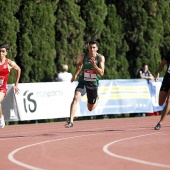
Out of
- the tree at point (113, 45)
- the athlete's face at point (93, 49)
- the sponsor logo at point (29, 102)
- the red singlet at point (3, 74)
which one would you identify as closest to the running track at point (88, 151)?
the red singlet at point (3, 74)

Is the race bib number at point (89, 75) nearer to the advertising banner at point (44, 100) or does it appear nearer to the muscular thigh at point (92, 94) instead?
the muscular thigh at point (92, 94)

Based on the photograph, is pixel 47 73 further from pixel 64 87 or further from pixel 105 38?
pixel 105 38

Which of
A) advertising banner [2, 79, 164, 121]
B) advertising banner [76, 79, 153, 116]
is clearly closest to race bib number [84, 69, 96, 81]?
advertising banner [2, 79, 164, 121]

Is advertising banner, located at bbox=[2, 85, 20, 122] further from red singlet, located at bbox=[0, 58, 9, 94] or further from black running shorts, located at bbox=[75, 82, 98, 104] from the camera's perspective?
black running shorts, located at bbox=[75, 82, 98, 104]

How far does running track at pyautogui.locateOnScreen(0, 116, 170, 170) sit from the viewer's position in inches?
379

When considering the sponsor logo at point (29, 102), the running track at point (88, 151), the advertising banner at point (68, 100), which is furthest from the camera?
the sponsor logo at point (29, 102)

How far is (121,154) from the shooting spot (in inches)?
427

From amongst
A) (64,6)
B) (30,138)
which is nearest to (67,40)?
(64,6)

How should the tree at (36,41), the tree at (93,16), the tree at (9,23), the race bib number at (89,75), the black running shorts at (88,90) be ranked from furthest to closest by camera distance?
the tree at (93,16) < the tree at (36,41) < the tree at (9,23) < the black running shorts at (88,90) < the race bib number at (89,75)

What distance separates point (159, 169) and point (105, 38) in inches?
711

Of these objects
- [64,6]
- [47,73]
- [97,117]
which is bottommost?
[97,117]

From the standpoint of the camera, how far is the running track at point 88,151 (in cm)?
962

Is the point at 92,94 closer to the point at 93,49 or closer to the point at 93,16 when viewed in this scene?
the point at 93,49

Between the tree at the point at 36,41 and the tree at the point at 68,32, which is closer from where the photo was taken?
the tree at the point at 36,41
